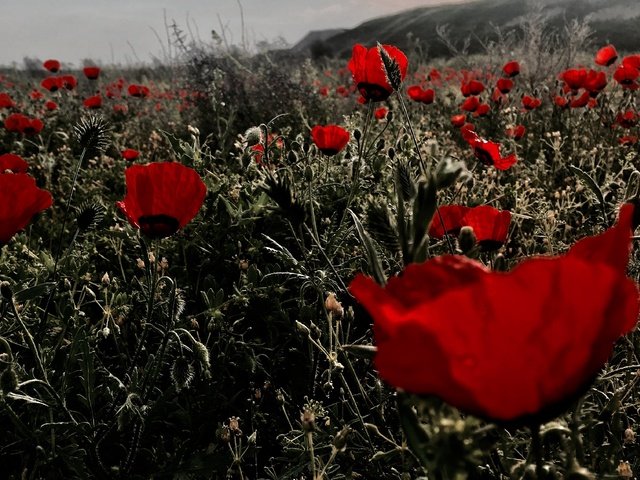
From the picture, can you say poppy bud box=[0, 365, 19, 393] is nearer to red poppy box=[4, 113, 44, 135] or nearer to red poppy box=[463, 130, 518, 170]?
red poppy box=[463, 130, 518, 170]

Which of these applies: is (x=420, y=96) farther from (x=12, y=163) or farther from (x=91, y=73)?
(x=91, y=73)

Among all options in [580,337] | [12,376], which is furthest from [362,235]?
[12,376]

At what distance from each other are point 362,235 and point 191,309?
5.45 feet

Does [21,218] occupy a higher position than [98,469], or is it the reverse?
[21,218]

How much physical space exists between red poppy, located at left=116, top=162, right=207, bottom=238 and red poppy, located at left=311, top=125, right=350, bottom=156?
87 centimetres

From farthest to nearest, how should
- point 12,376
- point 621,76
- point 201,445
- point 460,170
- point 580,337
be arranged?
point 621,76, point 201,445, point 12,376, point 460,170, point 580,337

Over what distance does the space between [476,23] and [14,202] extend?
3553cm

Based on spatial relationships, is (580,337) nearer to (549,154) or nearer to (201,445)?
(201,445)

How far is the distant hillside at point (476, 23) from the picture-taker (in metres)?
24.6

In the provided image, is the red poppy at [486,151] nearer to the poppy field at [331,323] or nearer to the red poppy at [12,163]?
the poppy field at [331,323]

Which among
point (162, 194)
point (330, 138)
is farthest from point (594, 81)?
point (162, 194)

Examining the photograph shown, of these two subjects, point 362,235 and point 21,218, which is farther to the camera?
point 21,218

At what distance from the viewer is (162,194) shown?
1327mm

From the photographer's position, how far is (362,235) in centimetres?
75
